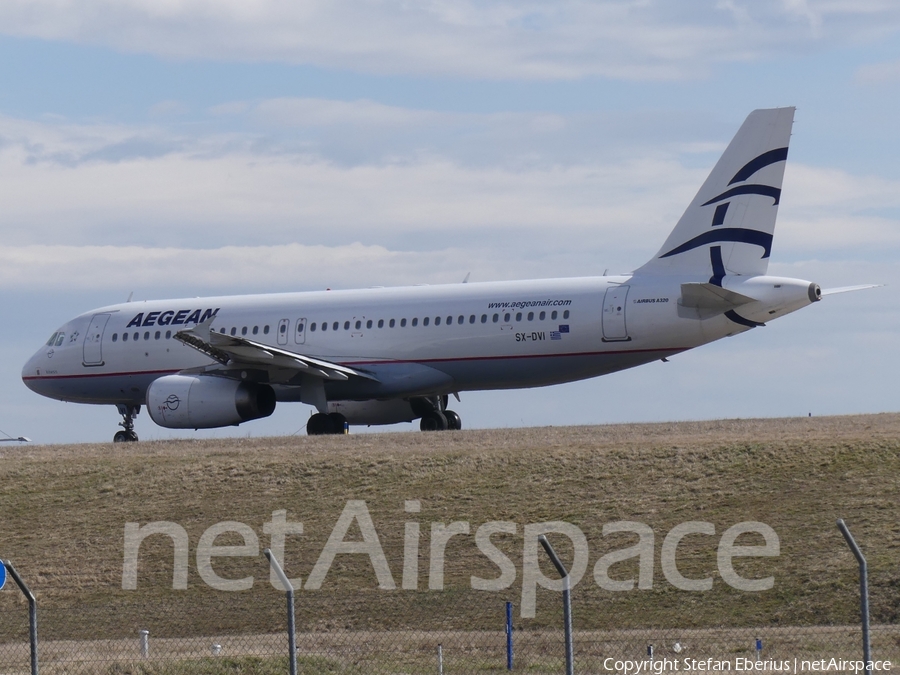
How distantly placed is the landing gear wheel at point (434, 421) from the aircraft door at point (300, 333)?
12.8ft

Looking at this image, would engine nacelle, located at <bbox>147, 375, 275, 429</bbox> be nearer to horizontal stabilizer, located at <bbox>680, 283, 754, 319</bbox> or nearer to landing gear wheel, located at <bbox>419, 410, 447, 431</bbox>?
landing gear wheel, located at <bbox>419, 410, 447, 431</bbox>

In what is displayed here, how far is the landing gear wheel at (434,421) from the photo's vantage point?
115ft

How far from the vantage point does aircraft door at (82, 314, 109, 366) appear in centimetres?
3550

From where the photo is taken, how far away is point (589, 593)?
17.8 metres

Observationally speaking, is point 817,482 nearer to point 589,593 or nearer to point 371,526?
point 589,593

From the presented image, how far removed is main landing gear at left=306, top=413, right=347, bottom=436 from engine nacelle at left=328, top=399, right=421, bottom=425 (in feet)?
7.57

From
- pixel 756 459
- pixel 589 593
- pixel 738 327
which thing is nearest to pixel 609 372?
pixel 738 327

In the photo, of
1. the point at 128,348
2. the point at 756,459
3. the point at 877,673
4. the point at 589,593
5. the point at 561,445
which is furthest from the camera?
the point at 128,348

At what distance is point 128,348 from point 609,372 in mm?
12710

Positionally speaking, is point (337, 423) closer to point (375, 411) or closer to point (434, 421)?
point (375, 411)

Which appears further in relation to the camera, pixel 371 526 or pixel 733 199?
pixel 733 199

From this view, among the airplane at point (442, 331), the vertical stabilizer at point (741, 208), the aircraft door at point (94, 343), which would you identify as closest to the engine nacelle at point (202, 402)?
the airplane at point (442, 331)

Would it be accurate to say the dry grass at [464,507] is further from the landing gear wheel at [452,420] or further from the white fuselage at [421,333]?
the landing gear wheel at [452,420]

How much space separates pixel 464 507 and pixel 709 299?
9601mm
